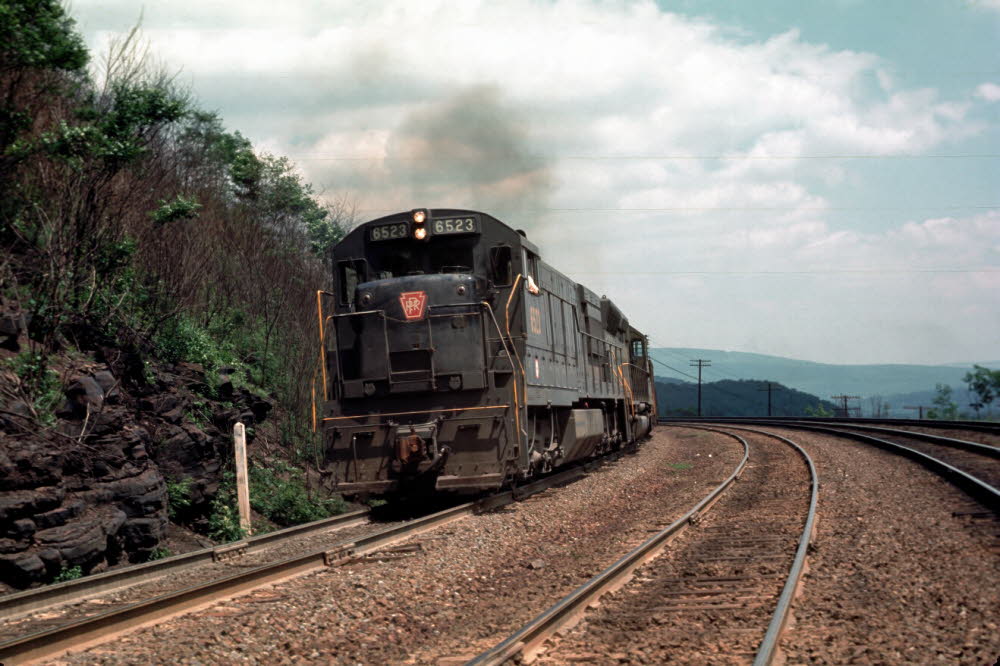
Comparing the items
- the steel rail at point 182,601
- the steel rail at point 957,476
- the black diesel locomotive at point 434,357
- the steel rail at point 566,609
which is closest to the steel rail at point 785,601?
the steel rail at point 566,609

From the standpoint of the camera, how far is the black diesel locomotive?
38.5 ft

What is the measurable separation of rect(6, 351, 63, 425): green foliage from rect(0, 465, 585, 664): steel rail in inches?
163

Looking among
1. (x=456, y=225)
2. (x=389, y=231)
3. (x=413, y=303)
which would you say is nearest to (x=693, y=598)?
(x=413, y=303)

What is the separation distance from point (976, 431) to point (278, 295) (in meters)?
23.2

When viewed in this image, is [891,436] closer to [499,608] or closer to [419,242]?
[419,242]

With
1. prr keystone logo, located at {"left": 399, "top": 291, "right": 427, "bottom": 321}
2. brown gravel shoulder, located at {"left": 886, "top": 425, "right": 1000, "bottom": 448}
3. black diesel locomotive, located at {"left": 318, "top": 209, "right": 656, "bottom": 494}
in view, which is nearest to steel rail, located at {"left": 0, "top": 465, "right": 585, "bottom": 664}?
black diesel locomotive, located at {"left": 318, "top": 209, "right": 656, "bottom": 494}

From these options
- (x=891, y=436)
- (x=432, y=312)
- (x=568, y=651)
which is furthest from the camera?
(x=891, y=436)

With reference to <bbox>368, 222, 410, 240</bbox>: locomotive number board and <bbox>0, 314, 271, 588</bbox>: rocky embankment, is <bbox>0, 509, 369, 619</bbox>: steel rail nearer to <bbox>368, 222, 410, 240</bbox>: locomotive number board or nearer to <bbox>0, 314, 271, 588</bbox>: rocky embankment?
<bbox>0, 314, 271, 588</bbox>: rocky embankment

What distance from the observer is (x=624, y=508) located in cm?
1290

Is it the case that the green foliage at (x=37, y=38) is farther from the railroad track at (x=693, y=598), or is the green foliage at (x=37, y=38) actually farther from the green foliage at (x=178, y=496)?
the railroad track at (x=693, y=598)

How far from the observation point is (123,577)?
8148mm

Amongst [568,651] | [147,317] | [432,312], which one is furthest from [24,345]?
[568,651]

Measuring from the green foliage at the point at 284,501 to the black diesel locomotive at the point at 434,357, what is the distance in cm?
214

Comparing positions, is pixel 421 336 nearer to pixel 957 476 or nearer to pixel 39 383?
pixel 39 383
